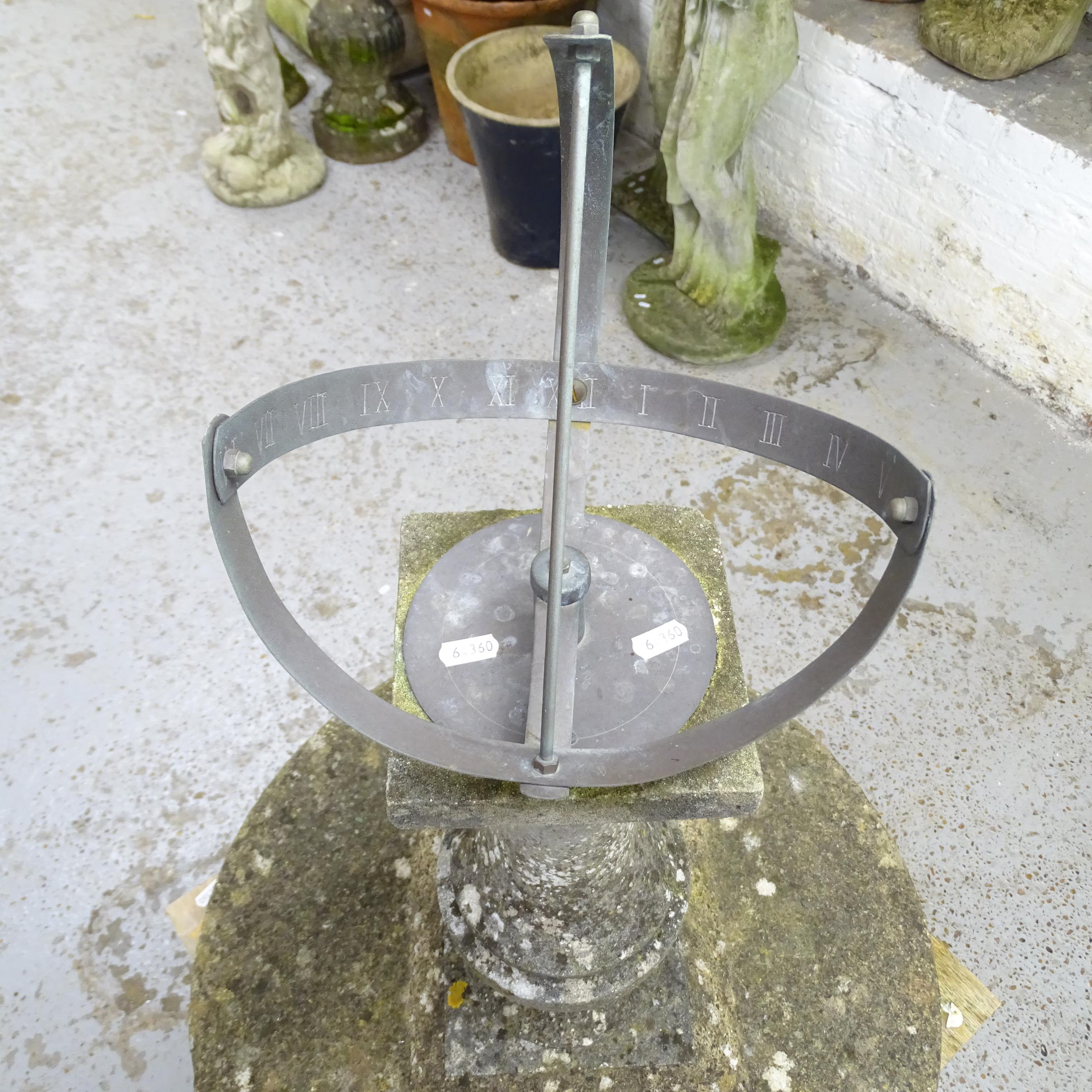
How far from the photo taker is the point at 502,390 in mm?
1277

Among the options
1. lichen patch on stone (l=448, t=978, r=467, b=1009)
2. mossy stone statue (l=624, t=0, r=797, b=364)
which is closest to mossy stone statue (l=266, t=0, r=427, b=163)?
mossy stone statue (l=624, t=0, r=797, b=364)

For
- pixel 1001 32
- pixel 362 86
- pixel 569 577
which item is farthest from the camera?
pixel 362 86

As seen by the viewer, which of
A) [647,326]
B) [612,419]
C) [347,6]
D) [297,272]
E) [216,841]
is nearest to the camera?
[612,419]

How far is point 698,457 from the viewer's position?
2.83 m

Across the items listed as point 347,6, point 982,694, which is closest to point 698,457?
point 982,694

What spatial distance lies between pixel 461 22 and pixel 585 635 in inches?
121

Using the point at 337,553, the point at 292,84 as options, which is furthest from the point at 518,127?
the point at 292,84

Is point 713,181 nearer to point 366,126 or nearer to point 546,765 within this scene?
point 366,126

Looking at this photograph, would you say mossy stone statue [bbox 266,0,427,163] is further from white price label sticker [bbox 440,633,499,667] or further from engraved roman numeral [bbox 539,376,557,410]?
white price label sticker [bbox 440,633,499,667]

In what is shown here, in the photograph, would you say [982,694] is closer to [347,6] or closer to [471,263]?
[471,263]

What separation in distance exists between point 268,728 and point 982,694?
184cm

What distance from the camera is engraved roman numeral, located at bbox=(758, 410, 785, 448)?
1.19 meters

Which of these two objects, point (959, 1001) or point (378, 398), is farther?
point (959, 1001)

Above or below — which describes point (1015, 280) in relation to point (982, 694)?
above
